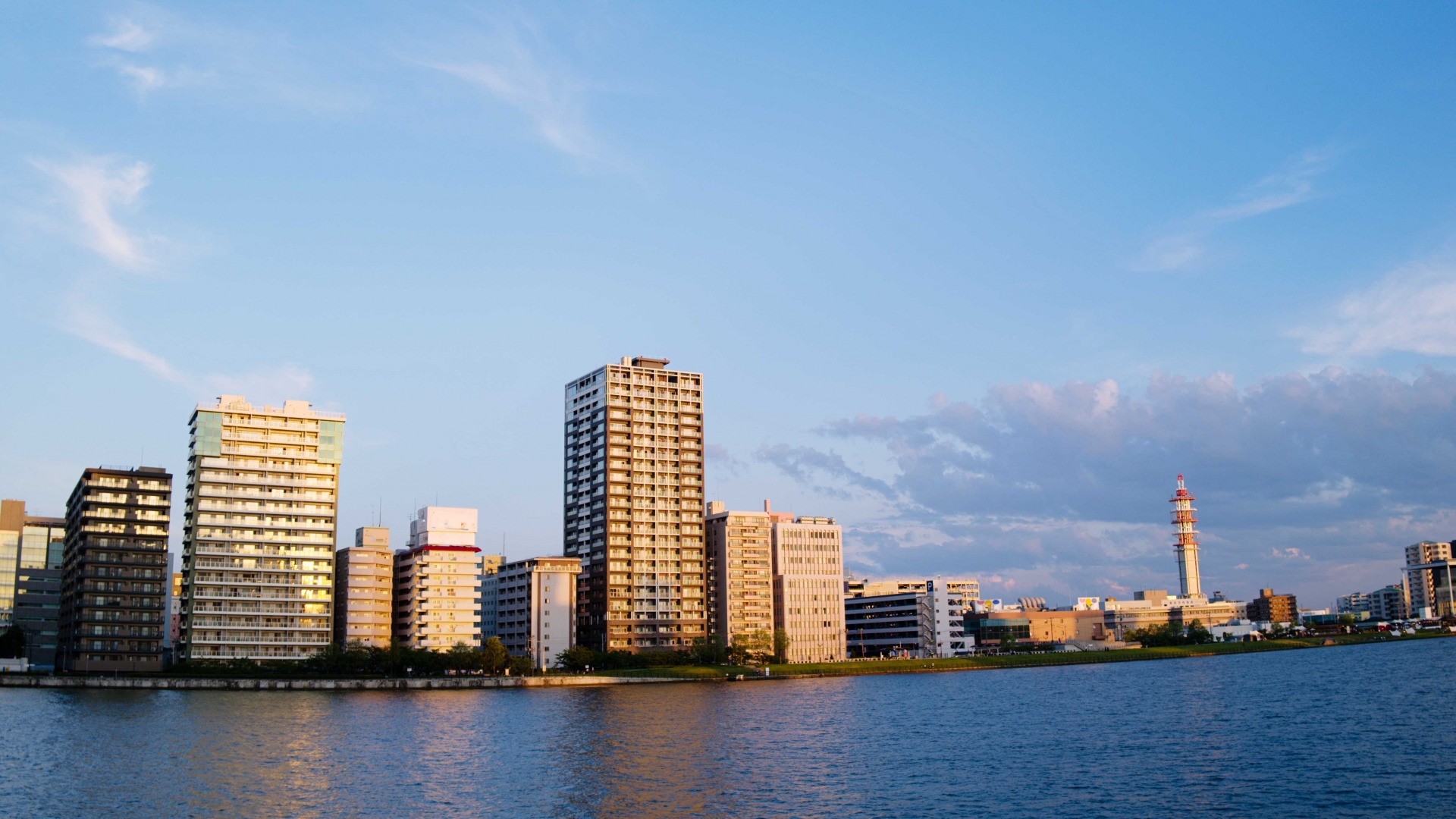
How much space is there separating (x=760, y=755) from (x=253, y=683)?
119m

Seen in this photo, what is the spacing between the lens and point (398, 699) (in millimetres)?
154875

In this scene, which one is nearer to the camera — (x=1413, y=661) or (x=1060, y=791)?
(x=1060, y=791)

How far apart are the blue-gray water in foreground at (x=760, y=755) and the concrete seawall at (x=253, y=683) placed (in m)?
30.1

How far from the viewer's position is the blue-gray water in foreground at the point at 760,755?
214ft

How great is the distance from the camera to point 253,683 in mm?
177375

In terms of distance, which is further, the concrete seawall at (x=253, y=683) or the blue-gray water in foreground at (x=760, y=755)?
the concrete seawall at (x=253, y=683)

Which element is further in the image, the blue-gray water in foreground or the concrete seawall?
the concrete seawall

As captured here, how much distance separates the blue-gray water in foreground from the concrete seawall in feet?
98.7

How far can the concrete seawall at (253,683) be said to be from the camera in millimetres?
177250

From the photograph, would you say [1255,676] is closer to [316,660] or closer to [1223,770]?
[1223,770]

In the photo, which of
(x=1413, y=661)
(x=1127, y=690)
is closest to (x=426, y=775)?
(x=1127, y=690)

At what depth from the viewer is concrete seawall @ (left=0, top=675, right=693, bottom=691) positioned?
177m

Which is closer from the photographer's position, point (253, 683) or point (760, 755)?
point (760, 755)

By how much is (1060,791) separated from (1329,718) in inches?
1877
